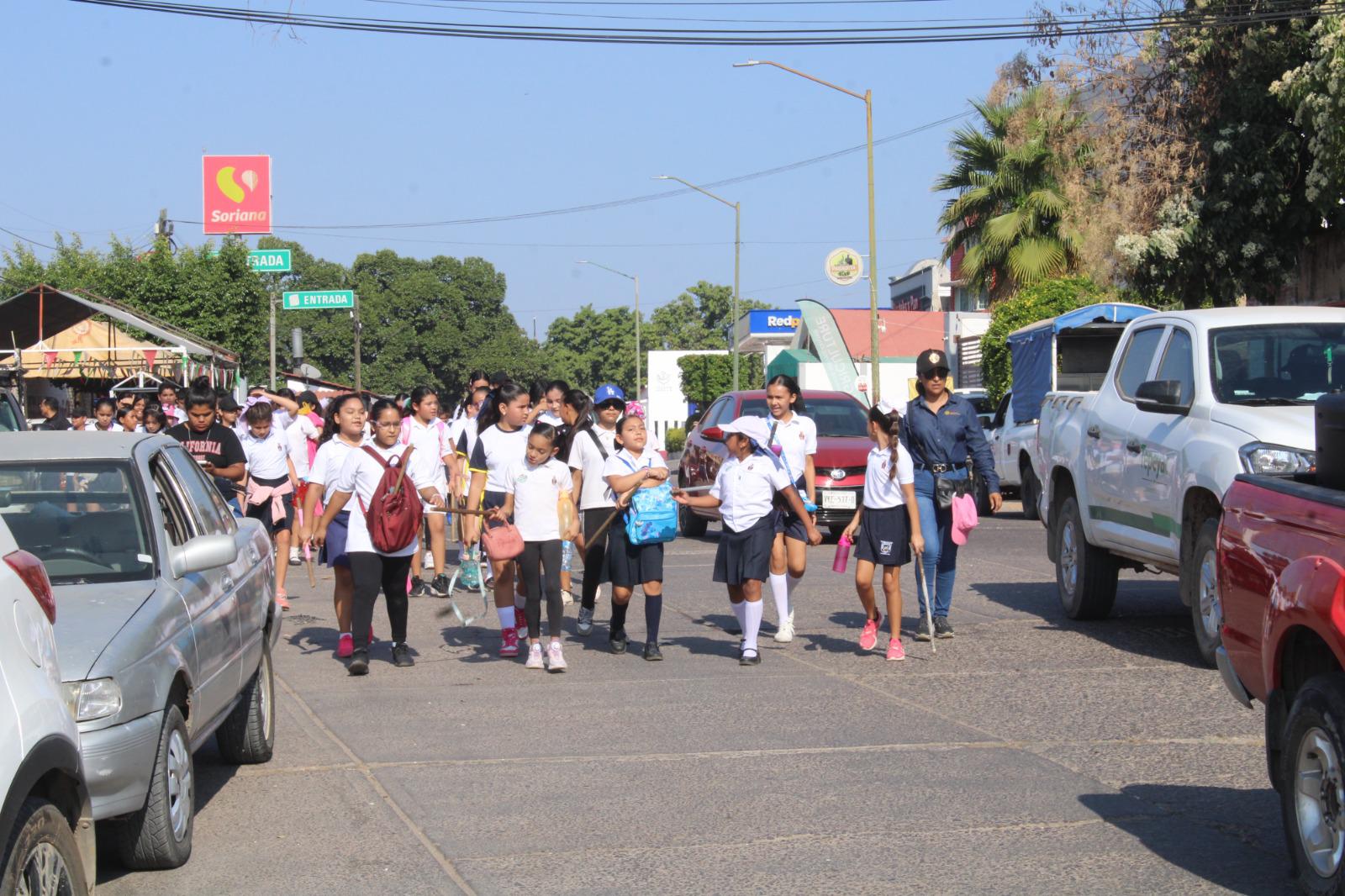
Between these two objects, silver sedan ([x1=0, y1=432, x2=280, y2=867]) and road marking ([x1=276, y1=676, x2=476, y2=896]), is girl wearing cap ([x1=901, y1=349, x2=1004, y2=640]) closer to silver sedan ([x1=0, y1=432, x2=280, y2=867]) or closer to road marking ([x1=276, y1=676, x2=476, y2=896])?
road marking ([x1=276, y1=676, x2=476, y2=896])

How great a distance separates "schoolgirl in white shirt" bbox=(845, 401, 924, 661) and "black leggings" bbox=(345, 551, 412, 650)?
9.67 feet

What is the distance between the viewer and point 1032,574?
1460 cm

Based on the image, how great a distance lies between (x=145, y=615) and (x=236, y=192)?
2379 inches

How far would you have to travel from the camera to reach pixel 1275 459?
8297 millimetres

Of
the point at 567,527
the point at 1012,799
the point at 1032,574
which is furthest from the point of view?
the point at 1032,574

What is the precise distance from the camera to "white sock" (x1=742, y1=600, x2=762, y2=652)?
9.73m

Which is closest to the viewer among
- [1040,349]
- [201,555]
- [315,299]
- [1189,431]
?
[201,555]

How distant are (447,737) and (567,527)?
2.22 m

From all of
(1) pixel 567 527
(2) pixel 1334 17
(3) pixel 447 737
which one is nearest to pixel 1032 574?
(1) pixel 567 527

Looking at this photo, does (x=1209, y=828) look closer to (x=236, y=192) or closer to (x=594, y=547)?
(x=594, y=547)

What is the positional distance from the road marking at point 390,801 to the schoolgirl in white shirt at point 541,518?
5.20 feet

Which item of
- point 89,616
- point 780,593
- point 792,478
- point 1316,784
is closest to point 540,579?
point 780,593

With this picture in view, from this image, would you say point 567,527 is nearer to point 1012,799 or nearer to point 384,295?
point 1012,799

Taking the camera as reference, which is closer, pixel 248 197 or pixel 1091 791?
pixel 1091 791
